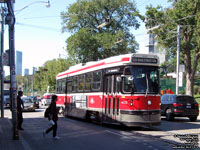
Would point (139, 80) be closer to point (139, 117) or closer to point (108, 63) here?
point (139, 117)

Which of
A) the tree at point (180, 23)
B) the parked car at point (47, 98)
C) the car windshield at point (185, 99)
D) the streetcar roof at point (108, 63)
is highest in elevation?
Result: the tree at point (180, 23)

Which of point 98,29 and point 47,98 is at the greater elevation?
point 98,29

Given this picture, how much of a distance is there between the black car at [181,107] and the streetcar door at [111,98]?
6304 mm

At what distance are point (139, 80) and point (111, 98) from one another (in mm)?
1841

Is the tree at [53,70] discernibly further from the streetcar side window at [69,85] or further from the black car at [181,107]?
the black car at [181,107]

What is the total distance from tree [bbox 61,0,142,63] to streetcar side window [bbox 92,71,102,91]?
82.8 feet

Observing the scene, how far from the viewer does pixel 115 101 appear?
14.5 meters

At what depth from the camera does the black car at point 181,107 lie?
1966cm

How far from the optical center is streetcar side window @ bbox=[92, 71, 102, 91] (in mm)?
16422

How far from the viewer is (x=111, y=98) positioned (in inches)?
589

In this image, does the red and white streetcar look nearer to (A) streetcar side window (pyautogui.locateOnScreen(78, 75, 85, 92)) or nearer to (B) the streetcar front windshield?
(B) the streetcar front windshield

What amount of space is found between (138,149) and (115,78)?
5.57m

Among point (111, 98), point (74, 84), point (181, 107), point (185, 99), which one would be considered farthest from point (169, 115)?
point (111, 98)

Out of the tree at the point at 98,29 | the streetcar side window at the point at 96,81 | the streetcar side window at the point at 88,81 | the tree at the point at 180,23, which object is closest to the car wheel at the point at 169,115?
the streetcar side window at the point at 88,81
